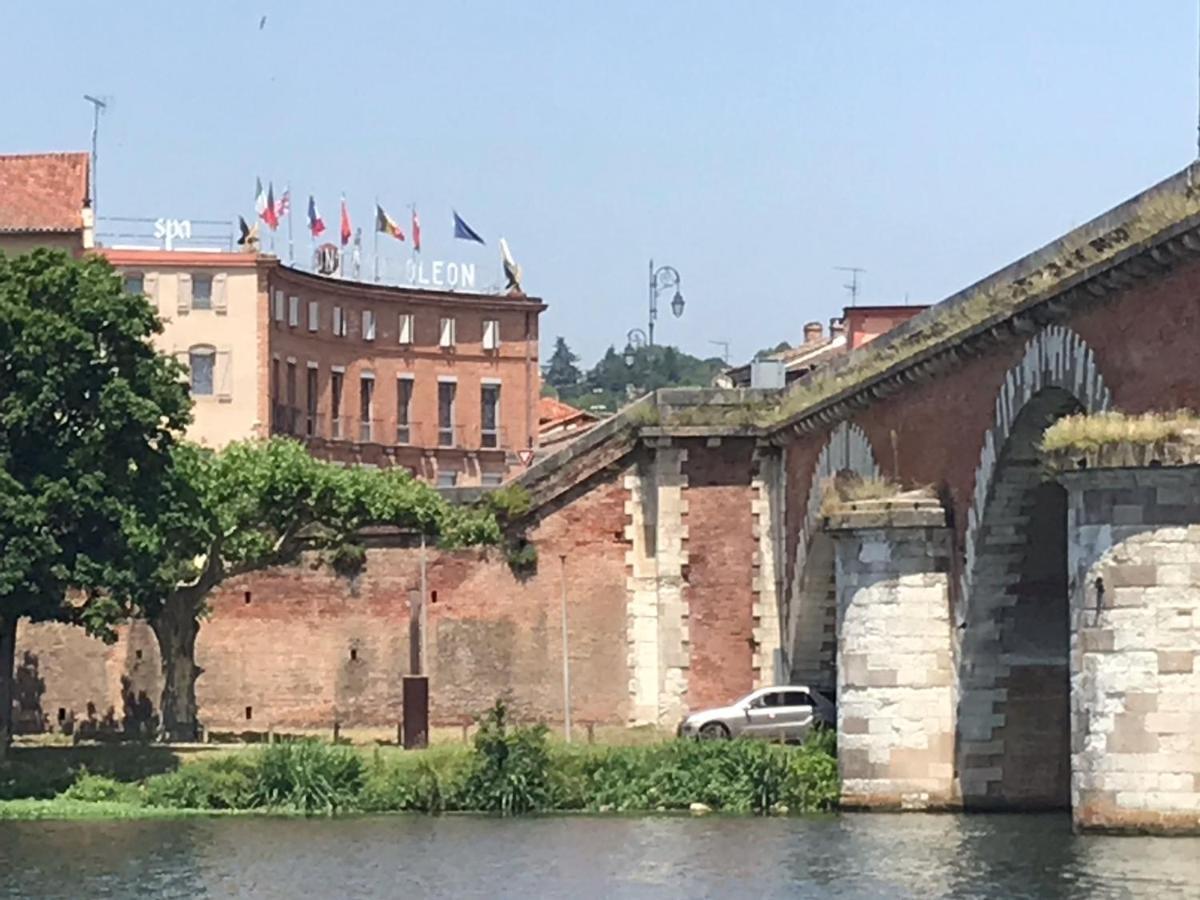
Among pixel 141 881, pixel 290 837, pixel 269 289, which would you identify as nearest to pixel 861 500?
pixel 290 837

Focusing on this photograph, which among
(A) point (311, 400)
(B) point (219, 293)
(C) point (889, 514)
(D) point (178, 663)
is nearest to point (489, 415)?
(A) point (311, 400)

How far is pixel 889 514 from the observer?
52.2 m

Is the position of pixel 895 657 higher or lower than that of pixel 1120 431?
lower

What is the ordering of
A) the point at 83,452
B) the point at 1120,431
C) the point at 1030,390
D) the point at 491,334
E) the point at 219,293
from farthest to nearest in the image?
1. the point at 491,334
2. the point at 219,293
3. the point at 83,452
4. the point at 1030,390
5. the point at 1120,431

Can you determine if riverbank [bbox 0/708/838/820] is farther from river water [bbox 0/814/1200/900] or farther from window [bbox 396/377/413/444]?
window [bbox 396/377/413/444]

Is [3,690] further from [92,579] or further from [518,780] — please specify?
[518,780]

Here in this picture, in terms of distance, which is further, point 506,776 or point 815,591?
point 815,591

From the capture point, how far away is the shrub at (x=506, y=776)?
52.8 m

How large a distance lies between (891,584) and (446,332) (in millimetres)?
58567

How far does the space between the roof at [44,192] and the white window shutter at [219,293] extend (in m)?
4.98

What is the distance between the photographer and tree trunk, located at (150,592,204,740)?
65.8 m

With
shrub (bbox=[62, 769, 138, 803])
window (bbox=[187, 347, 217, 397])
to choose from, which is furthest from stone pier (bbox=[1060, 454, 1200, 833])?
window (bbox=[187, 347, 217, 397])

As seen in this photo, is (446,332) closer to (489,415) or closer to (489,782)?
(489,415)

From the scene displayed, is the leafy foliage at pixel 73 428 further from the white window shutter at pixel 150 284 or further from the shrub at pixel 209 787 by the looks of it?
the white window shutter at pixel 150 284
